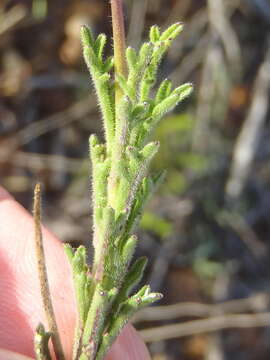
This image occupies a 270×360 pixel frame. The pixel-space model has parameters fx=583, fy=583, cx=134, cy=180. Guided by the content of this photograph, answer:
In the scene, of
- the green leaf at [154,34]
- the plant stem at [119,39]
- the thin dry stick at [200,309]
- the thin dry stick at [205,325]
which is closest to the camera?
the plant stem at [119,39]

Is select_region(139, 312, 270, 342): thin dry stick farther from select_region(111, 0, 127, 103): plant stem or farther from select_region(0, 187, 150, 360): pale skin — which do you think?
select_region(111, 0, 127, 103): plant stem

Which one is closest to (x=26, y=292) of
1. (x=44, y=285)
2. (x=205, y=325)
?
(x=44, y=285)

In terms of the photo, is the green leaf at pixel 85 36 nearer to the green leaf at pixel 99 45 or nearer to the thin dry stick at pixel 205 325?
the green leaf at pixel 99 45

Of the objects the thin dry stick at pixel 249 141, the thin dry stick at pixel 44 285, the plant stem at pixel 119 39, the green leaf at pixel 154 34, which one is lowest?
the thin dry stick at pixel 44 285

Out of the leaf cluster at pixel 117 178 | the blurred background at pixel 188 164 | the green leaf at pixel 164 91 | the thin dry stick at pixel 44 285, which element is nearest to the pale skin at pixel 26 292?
the thin dry stick at pixel 44 285

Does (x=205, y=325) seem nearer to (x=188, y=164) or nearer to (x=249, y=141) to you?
(x=188, y=164)

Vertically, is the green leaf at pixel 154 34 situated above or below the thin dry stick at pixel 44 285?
above

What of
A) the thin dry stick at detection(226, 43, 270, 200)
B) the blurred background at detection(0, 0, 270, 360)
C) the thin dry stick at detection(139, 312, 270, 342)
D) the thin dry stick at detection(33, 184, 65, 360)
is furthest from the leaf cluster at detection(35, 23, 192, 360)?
the thin dry stick at detection(226, 43, 270, 200)
